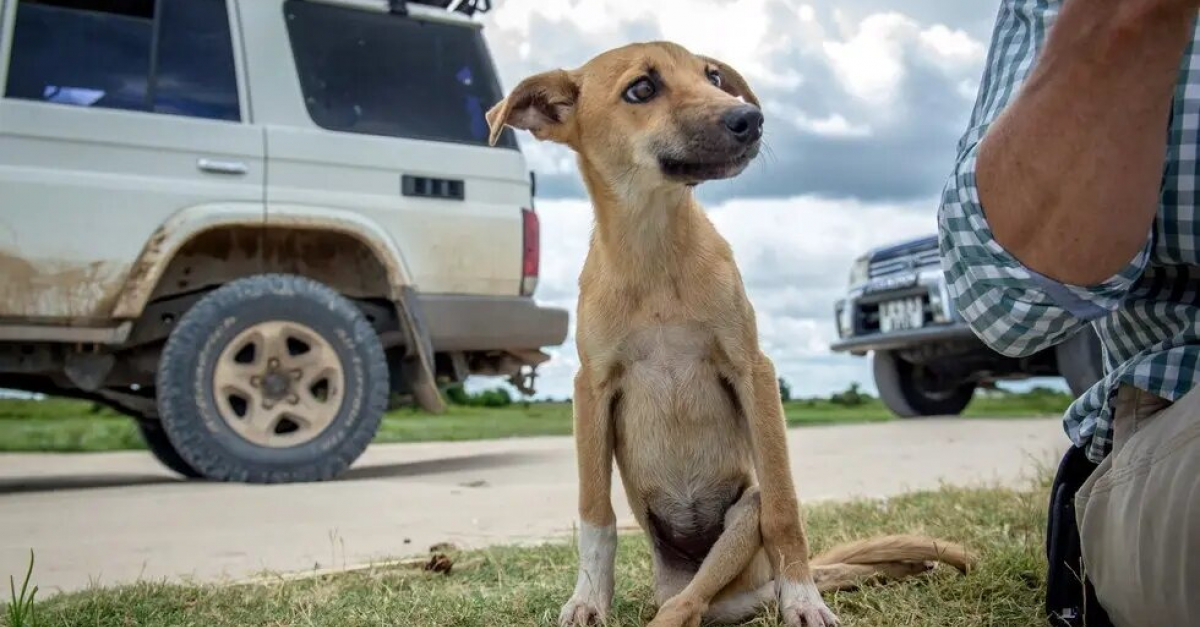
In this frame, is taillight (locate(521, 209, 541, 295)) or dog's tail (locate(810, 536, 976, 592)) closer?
dog's tail (locate(810, 536, 976, 592))

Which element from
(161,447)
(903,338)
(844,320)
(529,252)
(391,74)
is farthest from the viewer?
(844,320)

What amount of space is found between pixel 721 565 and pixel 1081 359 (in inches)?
165

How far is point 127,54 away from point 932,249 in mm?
4492

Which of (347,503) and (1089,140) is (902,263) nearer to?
(347,503)

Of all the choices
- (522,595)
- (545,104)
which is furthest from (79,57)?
(522,595)

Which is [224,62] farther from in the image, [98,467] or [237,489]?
[98,467]

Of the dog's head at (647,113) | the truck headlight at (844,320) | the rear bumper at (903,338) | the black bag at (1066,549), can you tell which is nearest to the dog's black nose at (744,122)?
the dog's head at (647,113)

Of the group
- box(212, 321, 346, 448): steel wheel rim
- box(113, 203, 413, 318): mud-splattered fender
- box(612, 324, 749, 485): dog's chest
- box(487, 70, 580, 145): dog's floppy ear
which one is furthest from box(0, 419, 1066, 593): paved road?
box(487, 70, 580, 145): dog's floppy ear

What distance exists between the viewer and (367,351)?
5.37 metres

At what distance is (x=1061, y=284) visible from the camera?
1364 mm

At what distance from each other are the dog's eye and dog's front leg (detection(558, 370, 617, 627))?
21.9 inches

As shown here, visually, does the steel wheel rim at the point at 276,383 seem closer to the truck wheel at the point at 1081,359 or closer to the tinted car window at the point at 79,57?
the tinted car window at the point at 79,57

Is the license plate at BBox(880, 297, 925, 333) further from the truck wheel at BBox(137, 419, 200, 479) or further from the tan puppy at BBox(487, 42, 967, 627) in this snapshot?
the tan puppy at BBox(487, 42, 967, 627)

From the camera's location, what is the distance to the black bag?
184 centimetres
